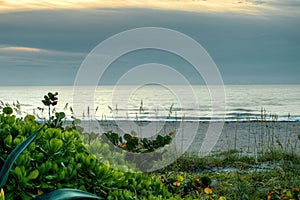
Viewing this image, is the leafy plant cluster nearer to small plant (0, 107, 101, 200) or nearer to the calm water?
small plant (0, 107, 101, 200)

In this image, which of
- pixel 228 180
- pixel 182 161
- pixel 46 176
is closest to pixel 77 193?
pixel 46 176

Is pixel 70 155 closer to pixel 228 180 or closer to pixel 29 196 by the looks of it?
pixel 29 196

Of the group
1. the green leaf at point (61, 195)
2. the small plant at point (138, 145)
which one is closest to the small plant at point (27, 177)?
the green leaf at point (61, 195)

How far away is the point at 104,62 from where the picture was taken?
18.6ft

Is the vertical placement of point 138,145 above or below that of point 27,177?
below

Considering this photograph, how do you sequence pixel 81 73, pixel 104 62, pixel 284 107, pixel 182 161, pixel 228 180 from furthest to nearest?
pixel 284 107 < pixel 182 161 < pixel 228 180 < pixel 104 62 < pixel 81 73

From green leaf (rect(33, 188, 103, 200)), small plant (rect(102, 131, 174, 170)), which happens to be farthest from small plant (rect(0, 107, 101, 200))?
small plant (rect(102, 131, 174, 170))

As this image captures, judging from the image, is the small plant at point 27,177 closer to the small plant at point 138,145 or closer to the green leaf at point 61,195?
the green leaf at point 61,195

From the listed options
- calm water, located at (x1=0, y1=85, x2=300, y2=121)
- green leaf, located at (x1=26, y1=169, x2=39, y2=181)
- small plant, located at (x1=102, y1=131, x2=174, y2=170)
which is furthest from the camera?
calm water, located at (x1=0, y1=85, x2=300, y2=121)

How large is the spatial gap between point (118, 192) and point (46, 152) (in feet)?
1.80

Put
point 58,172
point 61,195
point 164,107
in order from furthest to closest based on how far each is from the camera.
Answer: point 164,107 < point 58,172 < point 61,195

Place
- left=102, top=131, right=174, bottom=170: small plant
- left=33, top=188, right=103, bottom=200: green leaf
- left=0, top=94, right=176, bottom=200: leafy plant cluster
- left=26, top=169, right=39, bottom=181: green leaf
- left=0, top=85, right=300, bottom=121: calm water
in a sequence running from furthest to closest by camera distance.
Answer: left=0, top=85, right=300, bottom=121: calm water → left=102, top=131, right=174, bottom=170: small plant → left=0, top=94, right=176, bottom=200: leafy plant cluster → left=26, top=169, right=39, bottom=181: green leaf → left=33, top=188, right=103, bottom=200: green leaf

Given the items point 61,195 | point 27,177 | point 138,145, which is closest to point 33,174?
point 27,177

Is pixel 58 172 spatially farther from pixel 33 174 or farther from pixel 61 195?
pixel 61 195
